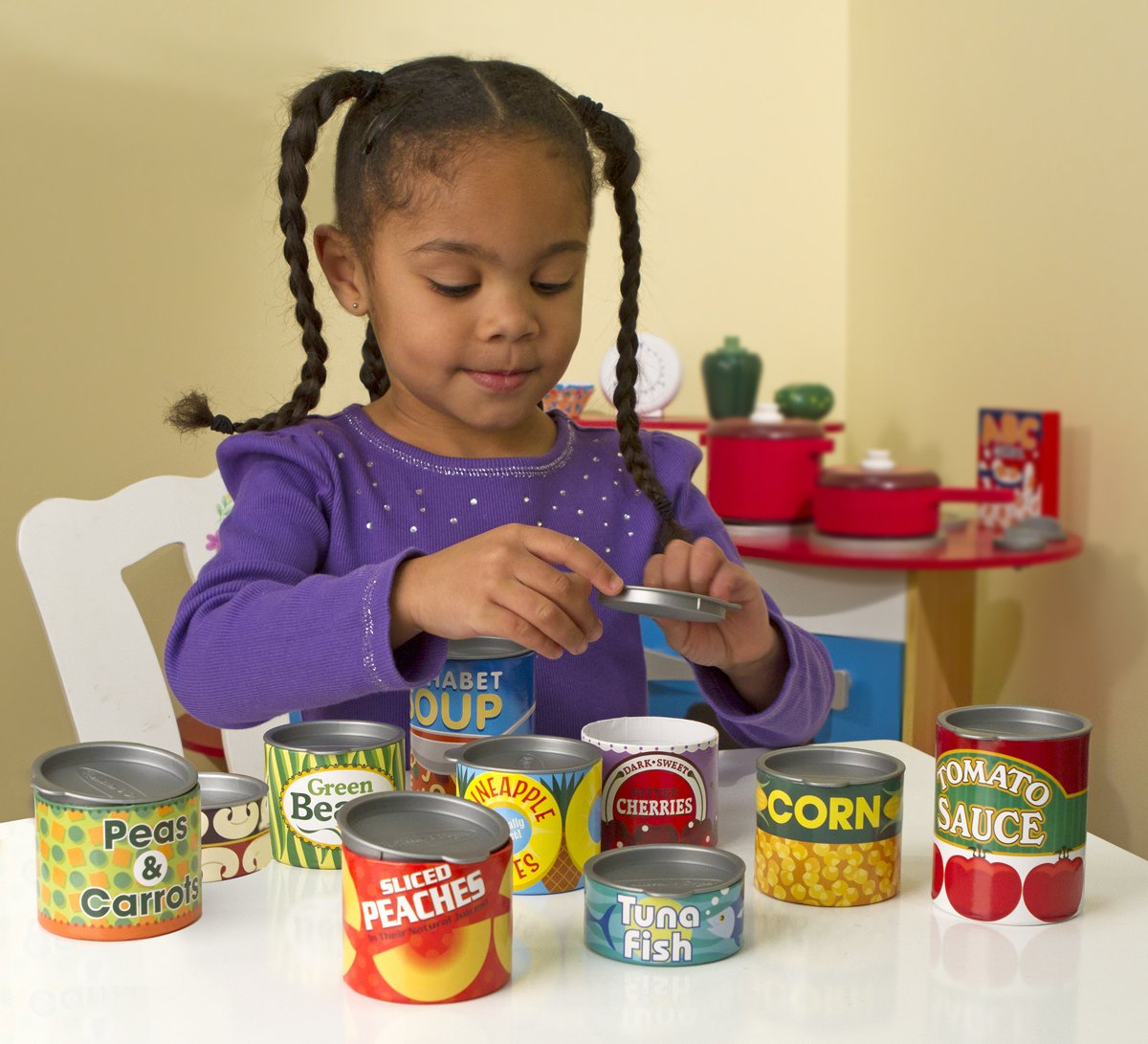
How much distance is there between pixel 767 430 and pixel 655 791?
1219 mm

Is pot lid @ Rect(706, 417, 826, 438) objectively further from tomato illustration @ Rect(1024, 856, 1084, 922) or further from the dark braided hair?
tomato illustration @ Rect(1024, 856, 1084, 922)

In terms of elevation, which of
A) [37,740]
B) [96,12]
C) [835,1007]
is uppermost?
[96,12]

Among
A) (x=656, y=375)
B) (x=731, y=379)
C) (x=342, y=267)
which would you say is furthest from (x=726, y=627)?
(x=731, y=379)

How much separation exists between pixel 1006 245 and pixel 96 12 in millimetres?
1384

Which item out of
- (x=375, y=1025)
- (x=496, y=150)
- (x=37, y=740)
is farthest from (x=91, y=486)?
(x=375, y=1025)

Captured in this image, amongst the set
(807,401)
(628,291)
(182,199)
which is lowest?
(807,401)

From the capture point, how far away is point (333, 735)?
75 cm

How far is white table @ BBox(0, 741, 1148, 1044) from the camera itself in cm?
54

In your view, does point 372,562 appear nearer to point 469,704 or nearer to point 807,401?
point 469,704

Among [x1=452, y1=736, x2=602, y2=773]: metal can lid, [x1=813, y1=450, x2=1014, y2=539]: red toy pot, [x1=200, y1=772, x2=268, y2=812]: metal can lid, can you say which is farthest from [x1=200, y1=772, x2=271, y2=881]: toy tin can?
[x1=813, y1=450, x2=1014, y2=539]: red toy pot

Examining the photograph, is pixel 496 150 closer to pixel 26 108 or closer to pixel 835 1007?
pixel 835 1007

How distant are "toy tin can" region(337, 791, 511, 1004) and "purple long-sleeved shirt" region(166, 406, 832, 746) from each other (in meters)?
0.21

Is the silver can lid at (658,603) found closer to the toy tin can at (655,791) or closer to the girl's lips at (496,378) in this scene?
the toy tin can at (655,791)

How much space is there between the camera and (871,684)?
5.92 feet
